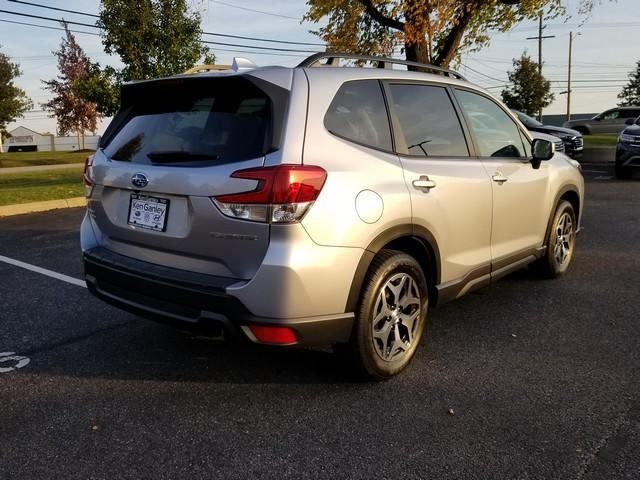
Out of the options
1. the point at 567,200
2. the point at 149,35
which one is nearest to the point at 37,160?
the point at 149,35

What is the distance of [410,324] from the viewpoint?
11.3 ft

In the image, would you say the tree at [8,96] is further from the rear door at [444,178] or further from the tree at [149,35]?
the rear door at [444,178]

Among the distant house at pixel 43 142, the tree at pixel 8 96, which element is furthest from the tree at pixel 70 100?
the distant house at pixel 43 142

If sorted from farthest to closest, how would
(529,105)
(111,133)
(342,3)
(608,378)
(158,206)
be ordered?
(529,105)
(342,3)
(111,133)
(608,378)
(158,206)

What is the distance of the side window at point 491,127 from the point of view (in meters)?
4.16

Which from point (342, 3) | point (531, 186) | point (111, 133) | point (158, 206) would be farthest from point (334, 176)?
point (342, 3)

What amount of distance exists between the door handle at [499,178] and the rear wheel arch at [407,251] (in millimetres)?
889

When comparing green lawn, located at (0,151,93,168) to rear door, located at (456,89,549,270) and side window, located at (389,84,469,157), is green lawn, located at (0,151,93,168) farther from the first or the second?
side window, located at (389,84,469,157)

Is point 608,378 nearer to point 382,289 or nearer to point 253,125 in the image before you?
point 382,289

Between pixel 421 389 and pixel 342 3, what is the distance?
1453 cm

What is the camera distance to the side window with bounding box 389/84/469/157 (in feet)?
11.6

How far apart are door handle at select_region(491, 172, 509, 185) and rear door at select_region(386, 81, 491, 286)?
105mm

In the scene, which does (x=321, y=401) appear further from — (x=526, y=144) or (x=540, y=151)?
(x=526, y=144)

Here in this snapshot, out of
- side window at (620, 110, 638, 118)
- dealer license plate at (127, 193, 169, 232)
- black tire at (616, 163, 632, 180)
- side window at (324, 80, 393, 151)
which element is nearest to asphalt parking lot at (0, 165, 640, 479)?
dealer license plate at (127, 193, 169, 232)
